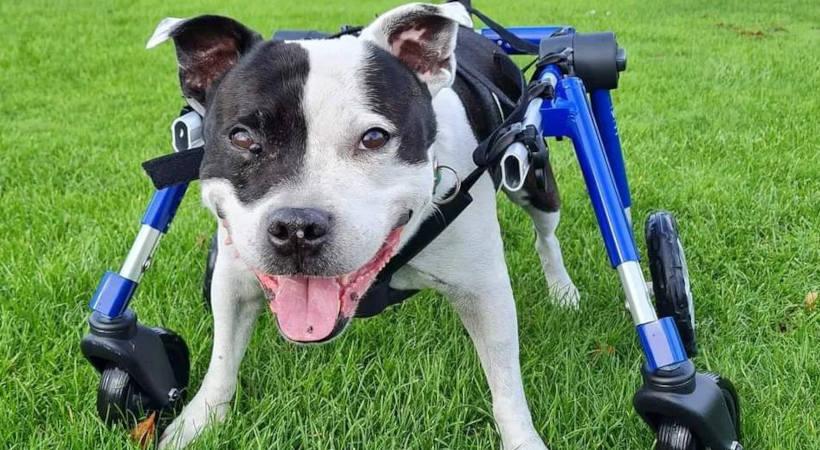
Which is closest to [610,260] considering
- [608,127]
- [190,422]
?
[608,127]

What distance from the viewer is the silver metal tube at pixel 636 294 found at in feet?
6.38

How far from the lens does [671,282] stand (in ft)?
7.61

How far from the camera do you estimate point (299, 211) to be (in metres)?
1.67

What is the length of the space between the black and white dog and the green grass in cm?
24

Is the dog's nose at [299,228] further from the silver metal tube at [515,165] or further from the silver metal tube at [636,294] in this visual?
the silver metal tube at [636,294]

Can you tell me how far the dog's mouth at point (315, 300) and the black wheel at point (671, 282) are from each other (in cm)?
87

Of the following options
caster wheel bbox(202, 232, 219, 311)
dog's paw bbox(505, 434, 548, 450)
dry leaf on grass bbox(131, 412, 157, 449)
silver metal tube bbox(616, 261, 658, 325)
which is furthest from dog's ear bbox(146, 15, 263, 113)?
dog's paw bbox(505, 434, 548, 450)

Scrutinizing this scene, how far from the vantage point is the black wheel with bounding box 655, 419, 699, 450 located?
1.89 metres

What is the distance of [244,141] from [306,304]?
0.39 metres

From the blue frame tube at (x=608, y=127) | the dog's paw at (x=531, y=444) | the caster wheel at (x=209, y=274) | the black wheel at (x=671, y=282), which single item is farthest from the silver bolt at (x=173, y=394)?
the blue frame tube at (x=608, y=127)

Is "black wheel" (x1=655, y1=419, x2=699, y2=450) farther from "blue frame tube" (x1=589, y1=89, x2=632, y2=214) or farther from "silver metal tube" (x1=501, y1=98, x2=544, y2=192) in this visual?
"blue frame tube" (x1=589, y1=89, x2=632, y2=214)

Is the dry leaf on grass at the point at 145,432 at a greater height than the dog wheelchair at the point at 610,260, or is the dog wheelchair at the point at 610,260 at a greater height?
the dog wheelchair at the point at 610,260

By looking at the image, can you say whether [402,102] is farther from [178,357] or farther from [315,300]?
[178,357]

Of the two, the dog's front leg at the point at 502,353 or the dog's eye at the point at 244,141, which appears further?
the dog's front leg at the point at 502,353
